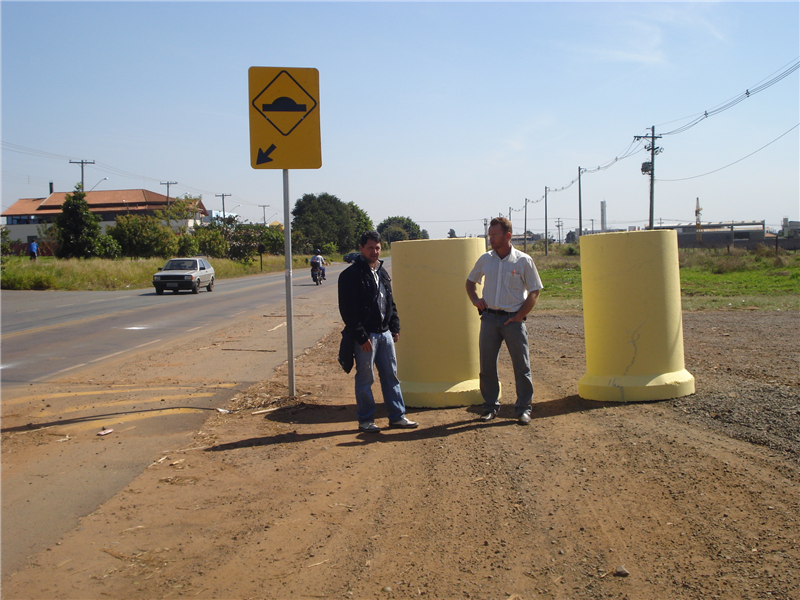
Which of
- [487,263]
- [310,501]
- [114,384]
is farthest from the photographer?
[114,384]

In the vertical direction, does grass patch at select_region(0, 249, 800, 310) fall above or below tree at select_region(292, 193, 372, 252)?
below

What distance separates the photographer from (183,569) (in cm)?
340

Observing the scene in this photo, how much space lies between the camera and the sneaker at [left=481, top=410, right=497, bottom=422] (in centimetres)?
599

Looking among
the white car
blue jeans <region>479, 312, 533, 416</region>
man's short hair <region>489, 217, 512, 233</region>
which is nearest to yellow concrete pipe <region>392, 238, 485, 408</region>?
blue jeans <region>479, 312, 533, 416</region>

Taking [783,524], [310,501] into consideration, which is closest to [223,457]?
[310,501]

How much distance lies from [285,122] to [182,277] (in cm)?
2300

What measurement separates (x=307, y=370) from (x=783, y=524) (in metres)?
6.82

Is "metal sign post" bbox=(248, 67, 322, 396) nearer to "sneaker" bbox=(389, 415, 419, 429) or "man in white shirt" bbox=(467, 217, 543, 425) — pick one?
"sneaker" bbox=(389, 415, 419, 429)

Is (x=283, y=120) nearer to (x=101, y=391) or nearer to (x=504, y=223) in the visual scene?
(x=504, y=223)

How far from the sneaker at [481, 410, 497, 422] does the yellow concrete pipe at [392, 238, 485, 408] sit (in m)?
0.63

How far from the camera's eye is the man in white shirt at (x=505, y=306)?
605 centimetres

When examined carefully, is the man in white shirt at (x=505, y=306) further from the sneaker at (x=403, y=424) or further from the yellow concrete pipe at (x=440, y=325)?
the sneaker at (x=403, y=424)

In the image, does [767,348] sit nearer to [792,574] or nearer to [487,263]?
[487,263]

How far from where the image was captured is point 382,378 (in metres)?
6.10
